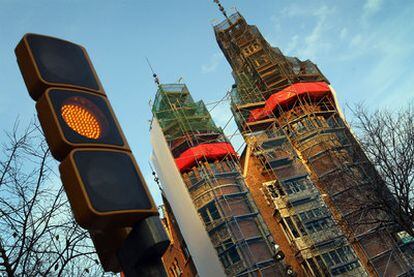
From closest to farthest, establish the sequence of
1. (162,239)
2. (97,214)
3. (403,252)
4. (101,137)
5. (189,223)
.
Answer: (97,214)
(162,239)
(101,137)
(403,252)
(189,223)

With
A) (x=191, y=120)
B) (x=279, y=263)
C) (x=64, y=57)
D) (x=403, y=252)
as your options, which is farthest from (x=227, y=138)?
(x=64, y=57)

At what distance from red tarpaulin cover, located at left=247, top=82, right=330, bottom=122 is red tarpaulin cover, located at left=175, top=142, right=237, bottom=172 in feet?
12.0

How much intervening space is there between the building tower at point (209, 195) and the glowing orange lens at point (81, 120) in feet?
62.0

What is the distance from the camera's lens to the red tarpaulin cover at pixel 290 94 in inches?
1003

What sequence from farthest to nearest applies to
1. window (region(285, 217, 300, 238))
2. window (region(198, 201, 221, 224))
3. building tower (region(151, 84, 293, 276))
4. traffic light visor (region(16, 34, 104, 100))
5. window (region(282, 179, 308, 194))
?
window (region(282, 179, 308, 194)) → window (region(198, 201, 221, 224)) → window (region(285, 217, 300, 238)) → building tower (region(151, 84, 293, 276)) → traffic light visor (region(16, 34, 104, 100))

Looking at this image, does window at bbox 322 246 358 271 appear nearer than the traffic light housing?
No

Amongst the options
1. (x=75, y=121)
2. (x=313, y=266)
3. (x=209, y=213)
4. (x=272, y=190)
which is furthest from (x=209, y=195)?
(x=75, y=121)

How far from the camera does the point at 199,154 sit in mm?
23859

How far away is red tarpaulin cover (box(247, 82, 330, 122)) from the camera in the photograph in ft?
83.6

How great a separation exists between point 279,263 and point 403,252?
6.35 metres

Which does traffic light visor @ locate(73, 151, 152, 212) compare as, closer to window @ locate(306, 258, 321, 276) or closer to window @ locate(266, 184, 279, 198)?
window @ locate(306, 258, 321, 276)

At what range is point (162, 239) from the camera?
1.73m

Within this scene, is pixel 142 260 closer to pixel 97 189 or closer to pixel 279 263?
pixel 97 189

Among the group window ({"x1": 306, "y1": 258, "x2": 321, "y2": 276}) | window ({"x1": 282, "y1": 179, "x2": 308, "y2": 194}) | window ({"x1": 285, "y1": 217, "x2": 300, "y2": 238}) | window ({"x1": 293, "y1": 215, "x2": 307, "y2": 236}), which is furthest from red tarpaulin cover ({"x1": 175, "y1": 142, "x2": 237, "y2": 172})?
window ({"x1": 306, "y1": 258, "x2": 321, "y2": 276})
